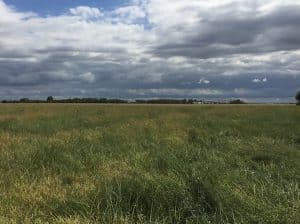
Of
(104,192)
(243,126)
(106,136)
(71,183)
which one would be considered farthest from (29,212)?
(243,126)

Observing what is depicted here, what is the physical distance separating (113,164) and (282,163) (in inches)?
144

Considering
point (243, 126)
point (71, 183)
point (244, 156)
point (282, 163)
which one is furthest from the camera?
point (243, 126)

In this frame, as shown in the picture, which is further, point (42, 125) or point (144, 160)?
point (42, 125)

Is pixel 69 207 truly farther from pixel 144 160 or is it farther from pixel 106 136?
pixel 106 136

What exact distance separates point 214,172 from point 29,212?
114 inches

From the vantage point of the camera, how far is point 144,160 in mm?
11945

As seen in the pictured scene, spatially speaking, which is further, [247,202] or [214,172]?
[214,172]

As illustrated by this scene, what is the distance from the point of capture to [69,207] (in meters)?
7.55

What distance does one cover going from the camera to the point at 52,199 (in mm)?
8258

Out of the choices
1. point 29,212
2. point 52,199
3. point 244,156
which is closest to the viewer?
point 29,212

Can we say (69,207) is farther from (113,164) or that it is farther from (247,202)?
(113,164)

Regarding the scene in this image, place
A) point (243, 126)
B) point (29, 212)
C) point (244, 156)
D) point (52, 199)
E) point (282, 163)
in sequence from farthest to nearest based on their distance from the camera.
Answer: point (243, 126)
point (244, 156)
point (282, 163)
point (52, 199)
point (29, 212)

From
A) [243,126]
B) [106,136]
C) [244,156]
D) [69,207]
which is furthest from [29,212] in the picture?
[243,126]

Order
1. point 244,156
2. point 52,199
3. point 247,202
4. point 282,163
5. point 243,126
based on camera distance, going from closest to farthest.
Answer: point 247,202, point 52,199, point 282,163, point 244,156, point 243,126
